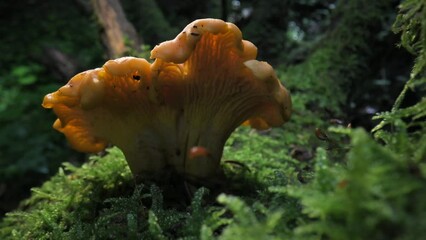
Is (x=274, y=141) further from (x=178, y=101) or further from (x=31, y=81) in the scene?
(x=31, y=81)

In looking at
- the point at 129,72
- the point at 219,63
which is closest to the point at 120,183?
the point at 129,72

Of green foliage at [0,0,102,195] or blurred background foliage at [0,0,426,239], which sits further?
green foliage at [0,0,102,195]

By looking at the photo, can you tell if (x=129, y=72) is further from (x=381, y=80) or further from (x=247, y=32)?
(x=381, y=80)

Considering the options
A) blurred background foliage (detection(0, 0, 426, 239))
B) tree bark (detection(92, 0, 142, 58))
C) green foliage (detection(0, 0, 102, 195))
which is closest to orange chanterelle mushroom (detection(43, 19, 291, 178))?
blurred background foliage (detection(0, 0, 426, 239))

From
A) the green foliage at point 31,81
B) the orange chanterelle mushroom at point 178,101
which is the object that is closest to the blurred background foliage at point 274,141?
the green foliage at point 31,81

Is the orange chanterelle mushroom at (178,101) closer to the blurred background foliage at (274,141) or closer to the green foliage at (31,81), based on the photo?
the blurred background foliage at (274,141)

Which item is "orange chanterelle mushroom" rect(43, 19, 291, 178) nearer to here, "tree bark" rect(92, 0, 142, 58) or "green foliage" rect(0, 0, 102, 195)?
"tree bark" rect(92, 0, 142, 58)
